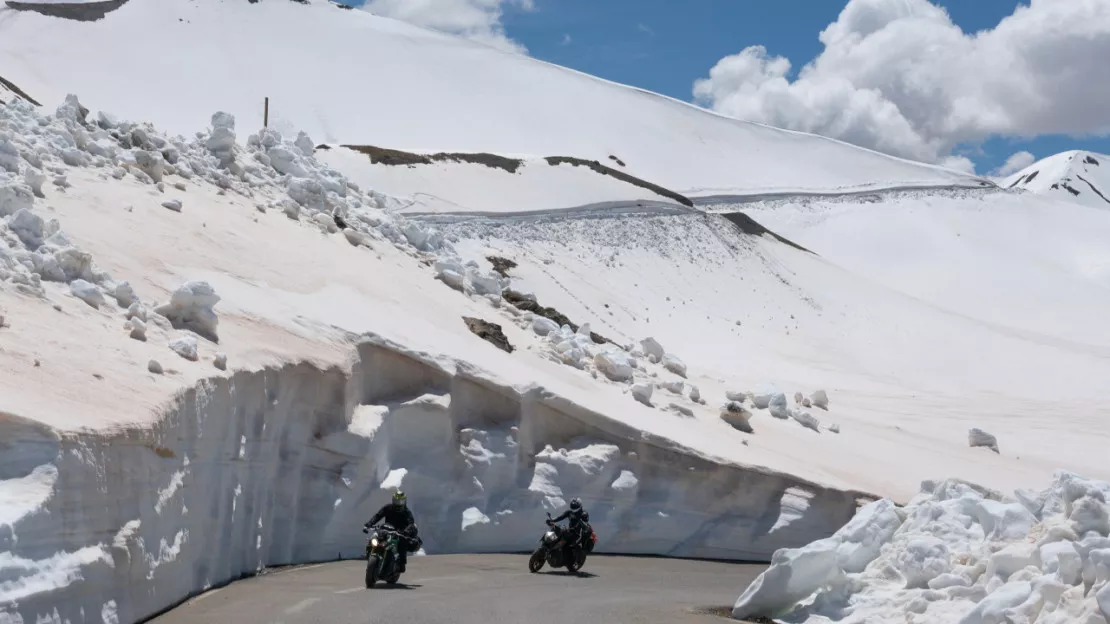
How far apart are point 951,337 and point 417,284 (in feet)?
80.8

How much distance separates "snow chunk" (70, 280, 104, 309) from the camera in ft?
38.8

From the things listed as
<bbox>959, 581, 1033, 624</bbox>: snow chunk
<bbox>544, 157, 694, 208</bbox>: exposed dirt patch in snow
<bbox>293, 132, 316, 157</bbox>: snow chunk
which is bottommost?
<bbox>959, 581, 1033, 624</bbox>: snow chunk

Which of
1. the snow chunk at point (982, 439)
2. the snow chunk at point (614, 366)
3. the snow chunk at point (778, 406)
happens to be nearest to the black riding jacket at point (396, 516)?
the snow chunk at point (614, 366)

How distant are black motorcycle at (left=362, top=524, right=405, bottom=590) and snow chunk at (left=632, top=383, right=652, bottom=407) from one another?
832cm

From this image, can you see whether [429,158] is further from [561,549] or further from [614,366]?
[561,549]

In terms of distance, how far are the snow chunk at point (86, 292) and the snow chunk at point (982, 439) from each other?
19.3 m

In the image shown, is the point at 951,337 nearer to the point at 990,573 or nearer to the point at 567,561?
the point at 567,561

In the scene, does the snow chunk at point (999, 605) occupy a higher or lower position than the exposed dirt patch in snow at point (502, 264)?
lower

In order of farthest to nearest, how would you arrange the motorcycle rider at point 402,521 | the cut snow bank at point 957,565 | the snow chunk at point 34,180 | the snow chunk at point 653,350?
the snow chunk at point 653,350, the snow chunk at point 34,180, the motorcycle rider at point 402,521, the cut snow bank at point 957,565

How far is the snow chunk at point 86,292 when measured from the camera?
465 inches

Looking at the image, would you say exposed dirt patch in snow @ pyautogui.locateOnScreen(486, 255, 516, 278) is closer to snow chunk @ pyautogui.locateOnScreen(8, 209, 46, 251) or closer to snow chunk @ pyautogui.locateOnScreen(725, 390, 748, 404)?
snow chunk @ pyautogui.locateOnScreen(725, 390, 748, 404)

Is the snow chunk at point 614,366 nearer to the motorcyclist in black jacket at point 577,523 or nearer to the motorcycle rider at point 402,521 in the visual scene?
the motorcyclist in black jacket at point 577,523

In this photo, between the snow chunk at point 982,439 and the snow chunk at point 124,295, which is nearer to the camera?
the snow chunk at point 124,295

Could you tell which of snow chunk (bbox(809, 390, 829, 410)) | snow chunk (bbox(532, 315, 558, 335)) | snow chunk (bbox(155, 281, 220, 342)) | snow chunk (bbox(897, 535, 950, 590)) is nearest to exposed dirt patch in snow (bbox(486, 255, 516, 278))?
snow chunk (bbox(809, 390, 829, 410))
